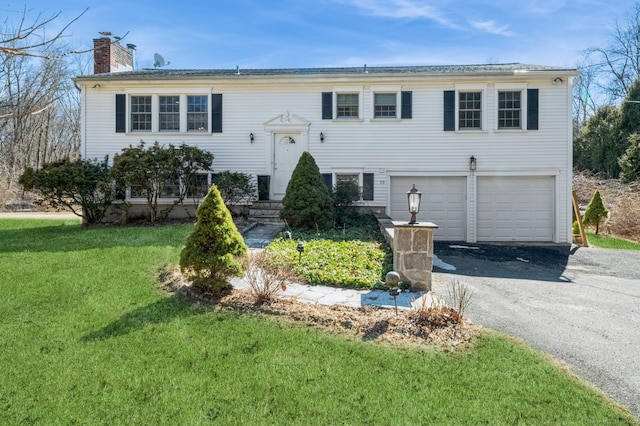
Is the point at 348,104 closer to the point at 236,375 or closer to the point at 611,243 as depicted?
the point at 611,243

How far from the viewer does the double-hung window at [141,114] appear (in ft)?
41.2

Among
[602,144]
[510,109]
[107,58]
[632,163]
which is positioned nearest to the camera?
[510,109]

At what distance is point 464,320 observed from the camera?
177 inches

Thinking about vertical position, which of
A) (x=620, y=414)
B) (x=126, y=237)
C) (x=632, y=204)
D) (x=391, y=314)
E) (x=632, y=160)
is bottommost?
(x=620, y=414)

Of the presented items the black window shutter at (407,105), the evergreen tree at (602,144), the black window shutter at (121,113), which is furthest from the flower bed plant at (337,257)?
the evergreen tree at (602,144)

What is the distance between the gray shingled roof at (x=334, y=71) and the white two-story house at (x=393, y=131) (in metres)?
0.12

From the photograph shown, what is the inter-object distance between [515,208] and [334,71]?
7.30 m

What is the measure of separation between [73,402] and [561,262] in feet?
32.5

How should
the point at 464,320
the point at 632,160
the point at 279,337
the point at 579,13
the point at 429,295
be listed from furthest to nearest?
1. the point at 632,160
2. the point at 579,13
3. the point at 429,295
4. the point at 464,320
5. the point at 279,337

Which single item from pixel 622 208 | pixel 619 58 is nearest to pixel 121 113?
pixel 622 208

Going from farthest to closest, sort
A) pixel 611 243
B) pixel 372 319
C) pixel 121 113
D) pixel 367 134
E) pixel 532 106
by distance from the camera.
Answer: pixel 121 113, pixel 611 243, pixel 367 134, pixel 532 106, pixel 372 319

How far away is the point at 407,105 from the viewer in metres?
12.0

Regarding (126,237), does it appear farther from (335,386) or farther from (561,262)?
(561,262)

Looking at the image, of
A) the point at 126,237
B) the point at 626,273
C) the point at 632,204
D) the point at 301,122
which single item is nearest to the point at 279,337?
the point at 126,237
